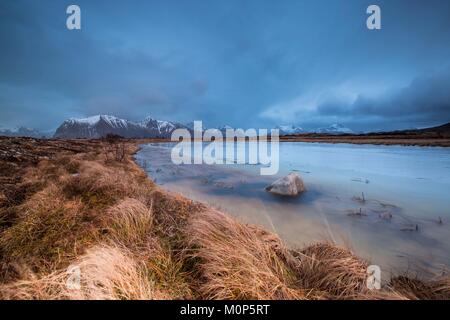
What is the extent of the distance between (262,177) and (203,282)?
1240 centimetres

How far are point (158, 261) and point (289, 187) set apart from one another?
337 inches

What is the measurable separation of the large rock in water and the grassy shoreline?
608cm

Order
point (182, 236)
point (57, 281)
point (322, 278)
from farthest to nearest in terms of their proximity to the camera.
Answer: point (182, 236), point (322, 278), point (57, 281)

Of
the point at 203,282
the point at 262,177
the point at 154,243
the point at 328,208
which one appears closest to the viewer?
the point at 203,282

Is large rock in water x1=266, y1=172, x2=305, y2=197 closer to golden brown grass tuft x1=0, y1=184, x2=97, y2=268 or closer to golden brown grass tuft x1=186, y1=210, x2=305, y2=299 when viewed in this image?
golden brown grass tuft x1=186, y1=210, x2=305, y2=299

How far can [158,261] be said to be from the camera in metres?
3.30

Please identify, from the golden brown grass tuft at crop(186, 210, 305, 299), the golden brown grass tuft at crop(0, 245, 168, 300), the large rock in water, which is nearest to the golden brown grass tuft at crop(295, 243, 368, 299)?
the golden brown grass tuft at crop(186, 210, 305, 299)

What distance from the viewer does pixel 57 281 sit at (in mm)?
2607

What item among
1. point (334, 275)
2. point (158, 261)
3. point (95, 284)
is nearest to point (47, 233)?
point (95, 284)

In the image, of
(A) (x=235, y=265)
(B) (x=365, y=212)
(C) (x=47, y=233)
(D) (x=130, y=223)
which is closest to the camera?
(A) (x=235, y=265)

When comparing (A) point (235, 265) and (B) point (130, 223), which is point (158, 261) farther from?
(B) point (130, 223)

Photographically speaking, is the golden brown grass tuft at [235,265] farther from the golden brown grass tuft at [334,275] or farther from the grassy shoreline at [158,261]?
the golden brown grass tuft at [334,275]
